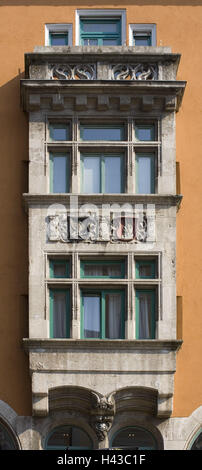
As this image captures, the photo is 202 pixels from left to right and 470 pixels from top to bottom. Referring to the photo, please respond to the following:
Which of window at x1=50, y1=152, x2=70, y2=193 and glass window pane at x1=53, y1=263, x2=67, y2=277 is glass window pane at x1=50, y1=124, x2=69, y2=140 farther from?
glass window pane at x1=53, y1=263, x2=67, y2=277

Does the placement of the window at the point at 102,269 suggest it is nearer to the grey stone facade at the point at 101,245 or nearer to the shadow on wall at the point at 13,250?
the grey stone facade at the point at 101,245

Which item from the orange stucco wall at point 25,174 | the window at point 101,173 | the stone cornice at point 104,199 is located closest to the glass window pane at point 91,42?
the orange stucco wall at point 25,174

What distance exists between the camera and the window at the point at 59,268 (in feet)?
84.4

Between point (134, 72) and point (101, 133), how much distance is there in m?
1.81

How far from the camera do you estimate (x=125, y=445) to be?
84.3 ft

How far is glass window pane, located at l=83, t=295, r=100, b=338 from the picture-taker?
84.0ft

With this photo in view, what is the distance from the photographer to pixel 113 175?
26.4m

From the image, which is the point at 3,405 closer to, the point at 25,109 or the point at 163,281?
the point at 163,281

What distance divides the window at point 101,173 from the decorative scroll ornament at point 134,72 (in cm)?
209

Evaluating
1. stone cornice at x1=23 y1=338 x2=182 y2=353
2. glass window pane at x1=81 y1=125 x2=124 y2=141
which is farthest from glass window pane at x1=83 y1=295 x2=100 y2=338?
glass window pane at x1=81 y1=125 x2=124 y2=141

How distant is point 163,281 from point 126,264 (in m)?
1.04

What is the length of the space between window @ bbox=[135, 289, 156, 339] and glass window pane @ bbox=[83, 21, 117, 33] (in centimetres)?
750

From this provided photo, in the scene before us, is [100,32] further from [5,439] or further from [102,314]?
[5,439]

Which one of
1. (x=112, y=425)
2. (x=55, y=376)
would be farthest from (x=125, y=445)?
(x=55, y=376)
